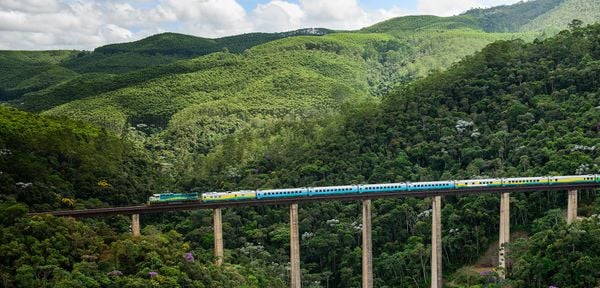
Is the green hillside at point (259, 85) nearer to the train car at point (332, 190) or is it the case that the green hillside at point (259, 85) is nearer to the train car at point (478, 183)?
the train car at point (332, 190)

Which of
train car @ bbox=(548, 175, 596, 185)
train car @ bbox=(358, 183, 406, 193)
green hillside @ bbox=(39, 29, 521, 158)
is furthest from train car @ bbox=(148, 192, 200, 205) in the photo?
green hillside @ bbox=(39, 29, 521, 158)

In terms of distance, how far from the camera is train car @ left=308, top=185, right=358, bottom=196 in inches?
1866

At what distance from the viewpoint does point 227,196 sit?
46.1 meters

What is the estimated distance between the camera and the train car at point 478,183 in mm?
48344

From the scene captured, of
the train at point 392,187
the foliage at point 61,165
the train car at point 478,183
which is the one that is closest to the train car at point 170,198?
the train at point 392,187

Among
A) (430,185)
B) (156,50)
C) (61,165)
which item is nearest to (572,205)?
(430,185)

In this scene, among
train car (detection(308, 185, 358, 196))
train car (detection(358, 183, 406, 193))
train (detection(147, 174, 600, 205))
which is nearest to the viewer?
train (detection(147, 174, 600, 205))

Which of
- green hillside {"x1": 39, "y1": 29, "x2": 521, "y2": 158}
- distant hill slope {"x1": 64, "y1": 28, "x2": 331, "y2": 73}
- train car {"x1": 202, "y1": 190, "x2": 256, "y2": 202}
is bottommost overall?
train car {"x1": 202, "y1": 190, "x2": 256, "y2": 202}

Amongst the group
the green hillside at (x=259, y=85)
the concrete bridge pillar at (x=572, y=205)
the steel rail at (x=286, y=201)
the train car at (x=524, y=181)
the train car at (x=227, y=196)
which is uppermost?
the green hillside at (x=259, y=85)

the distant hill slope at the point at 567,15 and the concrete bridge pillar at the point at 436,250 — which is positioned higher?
the distant hill slope at the point at 567,15

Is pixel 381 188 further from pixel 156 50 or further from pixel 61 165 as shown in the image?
pixel 156 50

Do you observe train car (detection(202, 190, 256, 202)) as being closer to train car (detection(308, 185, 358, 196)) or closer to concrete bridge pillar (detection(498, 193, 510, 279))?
train car (detection(308, 185, 358, 196))

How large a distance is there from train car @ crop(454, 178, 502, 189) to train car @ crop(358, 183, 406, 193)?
14.0 ft

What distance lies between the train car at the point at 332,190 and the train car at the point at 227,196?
443 cm
